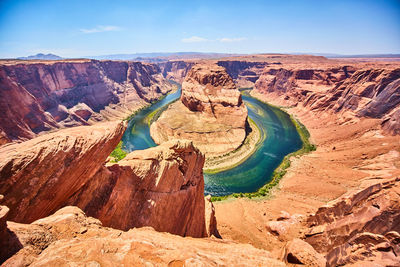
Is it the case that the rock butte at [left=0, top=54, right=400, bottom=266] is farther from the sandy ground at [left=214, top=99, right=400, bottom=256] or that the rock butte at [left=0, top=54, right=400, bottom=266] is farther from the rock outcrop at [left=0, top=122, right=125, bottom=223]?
the sandy ground at [left=214, top=99, right=400, bottom=256]

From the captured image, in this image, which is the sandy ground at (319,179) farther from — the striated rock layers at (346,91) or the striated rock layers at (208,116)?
the striated rock layers at (208,116)

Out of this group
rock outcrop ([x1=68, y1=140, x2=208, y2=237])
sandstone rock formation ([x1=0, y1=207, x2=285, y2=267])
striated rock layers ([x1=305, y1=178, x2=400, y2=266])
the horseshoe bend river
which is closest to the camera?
sandstone rock formation ([x1=0, y1=207, x2=285, y2=267])

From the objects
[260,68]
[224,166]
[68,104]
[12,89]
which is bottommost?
[224,166]

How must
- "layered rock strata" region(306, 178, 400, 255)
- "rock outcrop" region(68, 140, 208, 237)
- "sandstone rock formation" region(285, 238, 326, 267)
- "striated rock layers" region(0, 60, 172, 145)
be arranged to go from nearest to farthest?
"sandstone rock formation" region(285, 238, 326, 267)
"rock outcrop" region(68, 140, 208, 237)
"layered rock strata" region(306, 178, 400, 255)
"striated rock layers" region(0, 60, 172, 145)

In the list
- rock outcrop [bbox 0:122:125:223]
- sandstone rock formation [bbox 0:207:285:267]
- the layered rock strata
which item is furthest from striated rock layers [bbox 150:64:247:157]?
sandstone rock formation [bbox 0:207:285:267]

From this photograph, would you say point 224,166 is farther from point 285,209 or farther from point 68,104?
point 68,104

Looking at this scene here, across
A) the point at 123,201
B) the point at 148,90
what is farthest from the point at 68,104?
the point at 123,201

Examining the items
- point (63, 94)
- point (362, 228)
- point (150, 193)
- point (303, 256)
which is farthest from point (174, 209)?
point (63, 94)
